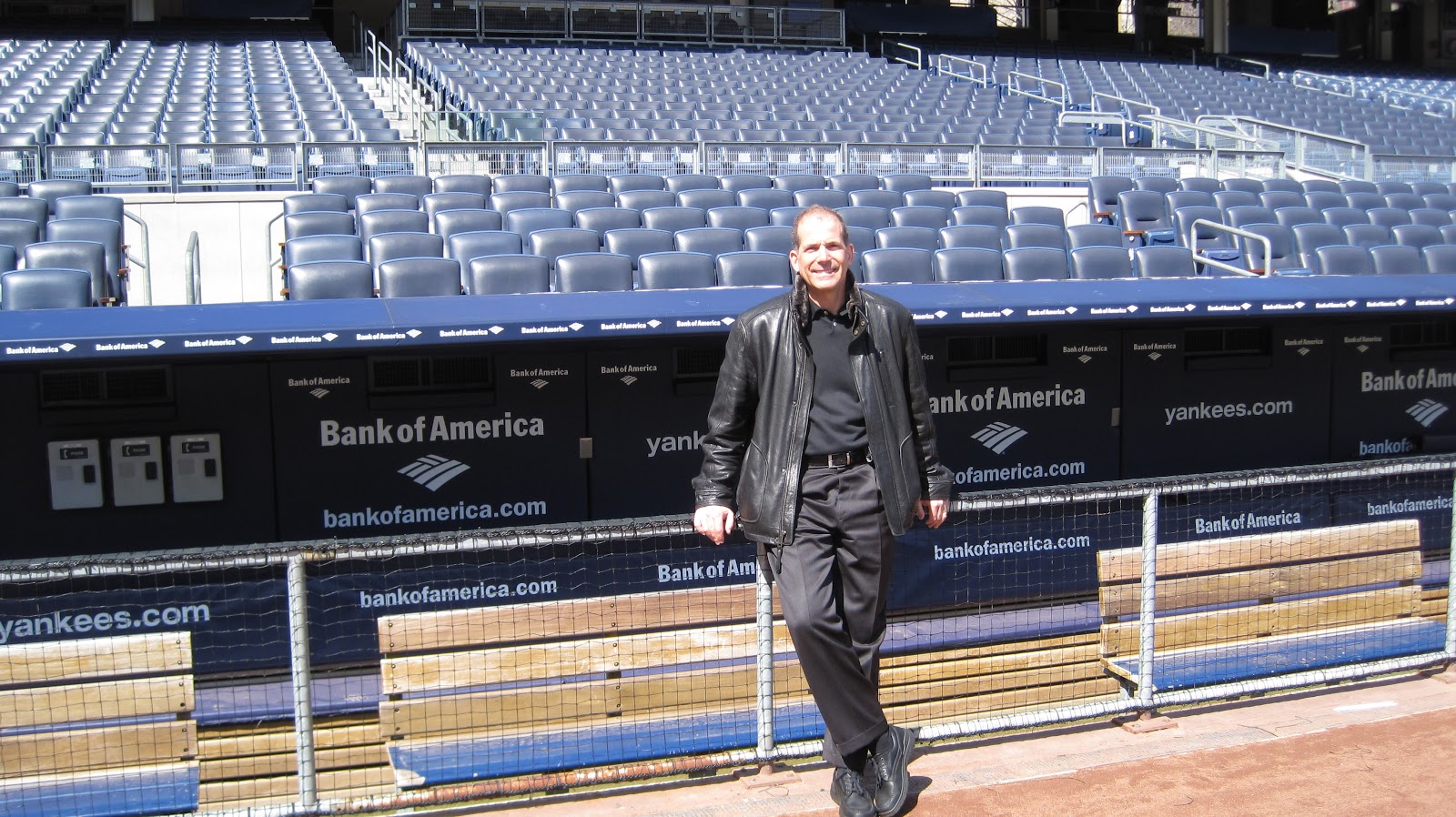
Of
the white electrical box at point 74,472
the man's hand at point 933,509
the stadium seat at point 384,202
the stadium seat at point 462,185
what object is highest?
the stadium seat at point 462,185

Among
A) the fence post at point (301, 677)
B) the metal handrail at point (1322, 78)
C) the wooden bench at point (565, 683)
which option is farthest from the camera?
the metal handrail at point (1322, 78)

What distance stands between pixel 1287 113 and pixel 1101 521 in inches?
795

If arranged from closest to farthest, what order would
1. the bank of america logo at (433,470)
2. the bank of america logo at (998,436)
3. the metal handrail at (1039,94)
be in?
the bank of america logo at (433,470), the bank of america logo at (998,436), the metal handrail at (1039,94)

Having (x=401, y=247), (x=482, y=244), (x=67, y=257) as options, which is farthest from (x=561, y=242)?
(x=67, y=257)

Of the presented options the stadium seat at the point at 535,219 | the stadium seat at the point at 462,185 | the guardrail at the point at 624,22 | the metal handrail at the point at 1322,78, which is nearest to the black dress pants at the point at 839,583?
the stadium seat at the point at 535,219

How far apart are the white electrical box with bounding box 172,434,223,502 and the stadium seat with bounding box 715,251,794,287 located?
371 cm

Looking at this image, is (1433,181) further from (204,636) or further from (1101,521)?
(204,636)

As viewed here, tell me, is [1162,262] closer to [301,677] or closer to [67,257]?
[301,677]

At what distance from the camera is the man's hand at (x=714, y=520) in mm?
3645

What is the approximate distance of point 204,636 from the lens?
4.26 metres

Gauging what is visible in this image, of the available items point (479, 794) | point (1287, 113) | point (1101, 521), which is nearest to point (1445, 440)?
point (1101, 521)

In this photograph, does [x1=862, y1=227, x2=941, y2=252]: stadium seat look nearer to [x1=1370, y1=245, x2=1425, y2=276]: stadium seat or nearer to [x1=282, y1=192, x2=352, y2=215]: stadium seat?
[x1=1370, y1=245, x2=1425, y2=276]: stadium seat

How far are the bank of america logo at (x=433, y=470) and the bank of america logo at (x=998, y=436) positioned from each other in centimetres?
286

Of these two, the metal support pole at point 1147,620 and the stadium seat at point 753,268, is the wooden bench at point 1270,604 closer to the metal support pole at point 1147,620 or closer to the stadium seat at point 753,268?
the metal support pole at point 1147,620
